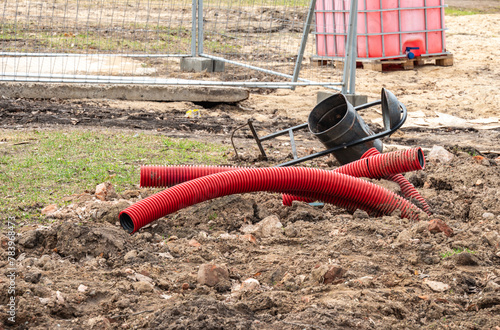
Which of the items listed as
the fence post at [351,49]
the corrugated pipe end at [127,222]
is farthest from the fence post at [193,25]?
the corrugated pipe end at [127,222]

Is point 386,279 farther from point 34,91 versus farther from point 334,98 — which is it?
point 34,91

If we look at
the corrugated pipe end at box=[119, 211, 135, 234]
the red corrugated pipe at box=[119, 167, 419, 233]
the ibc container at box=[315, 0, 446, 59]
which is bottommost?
the corrugated pipe end at box=[119, 211, 135, 234]

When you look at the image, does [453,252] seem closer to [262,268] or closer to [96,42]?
[262,268]

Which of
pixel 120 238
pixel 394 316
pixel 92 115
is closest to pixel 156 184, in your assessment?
pixel 120 238

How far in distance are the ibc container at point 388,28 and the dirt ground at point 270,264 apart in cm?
531

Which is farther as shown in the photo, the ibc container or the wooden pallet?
the wooden pallet

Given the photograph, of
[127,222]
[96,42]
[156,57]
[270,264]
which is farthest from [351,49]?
[96,42]

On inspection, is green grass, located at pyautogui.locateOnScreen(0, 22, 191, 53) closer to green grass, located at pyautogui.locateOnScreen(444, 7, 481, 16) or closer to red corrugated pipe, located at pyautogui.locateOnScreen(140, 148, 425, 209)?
red corrugated pipe, located at pyautogui.locateOnScreen(140, 148, 425, 209)

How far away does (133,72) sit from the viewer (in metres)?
9.88

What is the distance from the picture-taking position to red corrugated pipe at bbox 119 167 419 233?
13.1 ft

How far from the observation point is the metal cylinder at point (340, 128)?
5141 mm

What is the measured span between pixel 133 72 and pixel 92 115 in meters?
2.48

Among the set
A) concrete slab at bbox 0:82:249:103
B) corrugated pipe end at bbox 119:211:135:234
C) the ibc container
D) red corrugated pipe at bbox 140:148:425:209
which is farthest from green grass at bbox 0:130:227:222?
the ibc container

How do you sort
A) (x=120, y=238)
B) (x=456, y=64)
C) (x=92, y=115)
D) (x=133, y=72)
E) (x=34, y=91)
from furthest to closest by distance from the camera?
(x=456, y=64), (x=133, y=72), (x=34, y=91), (x=92, y=115), (x=120, y=238)
